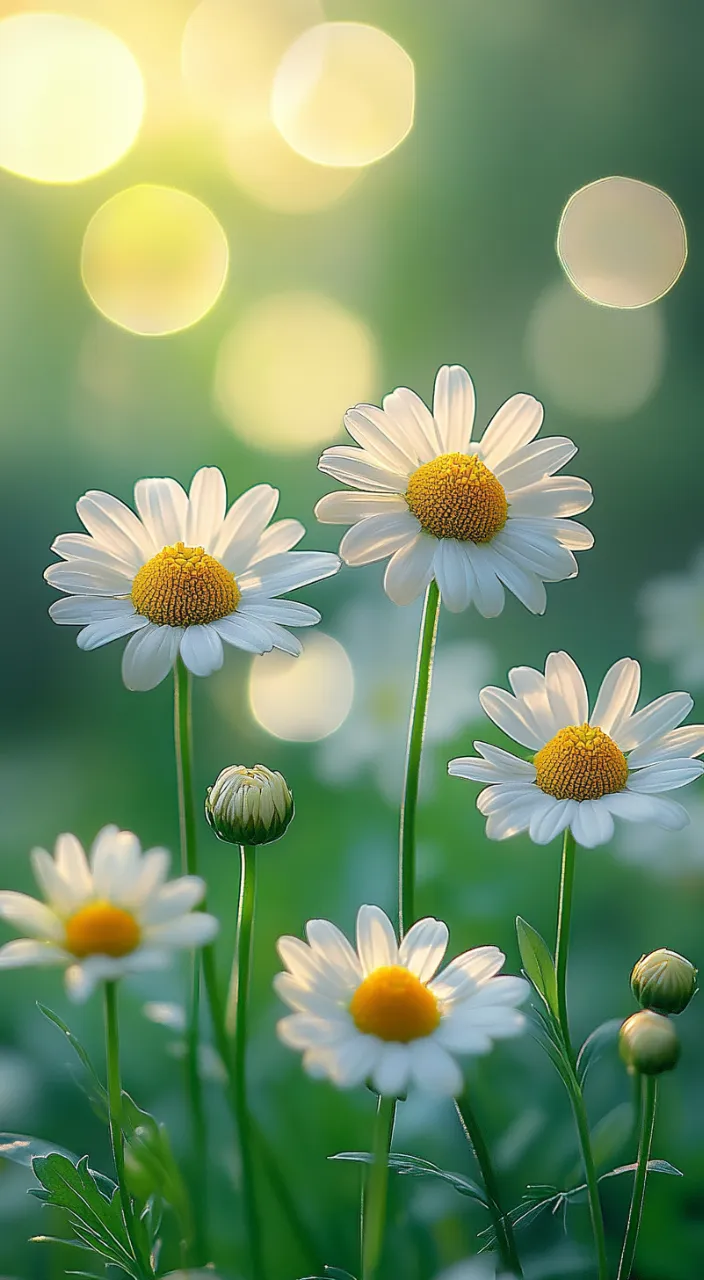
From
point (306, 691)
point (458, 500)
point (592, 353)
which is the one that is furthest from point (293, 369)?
point (458, 500)

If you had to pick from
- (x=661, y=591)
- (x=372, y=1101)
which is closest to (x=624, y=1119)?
(x=372, y=1101)

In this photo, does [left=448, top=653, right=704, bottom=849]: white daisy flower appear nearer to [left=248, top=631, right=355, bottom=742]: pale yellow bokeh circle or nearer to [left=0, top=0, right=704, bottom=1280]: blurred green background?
[left=0, top=0, right=704, bottom=1280]: blurred green background

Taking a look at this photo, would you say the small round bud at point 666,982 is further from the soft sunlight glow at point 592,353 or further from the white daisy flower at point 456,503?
the soft sunlight glow at point 592,353

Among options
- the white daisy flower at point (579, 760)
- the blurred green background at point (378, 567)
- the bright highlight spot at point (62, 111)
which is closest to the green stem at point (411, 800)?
the white daisy flower at point (579, 760)

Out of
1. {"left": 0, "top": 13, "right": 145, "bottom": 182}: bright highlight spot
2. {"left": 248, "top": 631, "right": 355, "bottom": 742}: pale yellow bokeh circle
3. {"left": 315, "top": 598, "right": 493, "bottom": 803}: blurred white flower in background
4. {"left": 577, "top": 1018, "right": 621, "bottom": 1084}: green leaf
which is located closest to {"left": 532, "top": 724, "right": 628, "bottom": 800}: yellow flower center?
{"left": 577, "top": 1018, "right": 621, "bottom": 1084}: green leaf

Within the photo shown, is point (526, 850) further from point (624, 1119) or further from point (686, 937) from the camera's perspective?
point (624, 1119)

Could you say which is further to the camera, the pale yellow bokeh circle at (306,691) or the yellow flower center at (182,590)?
the pale yellow bokeh circle at (306,691)
